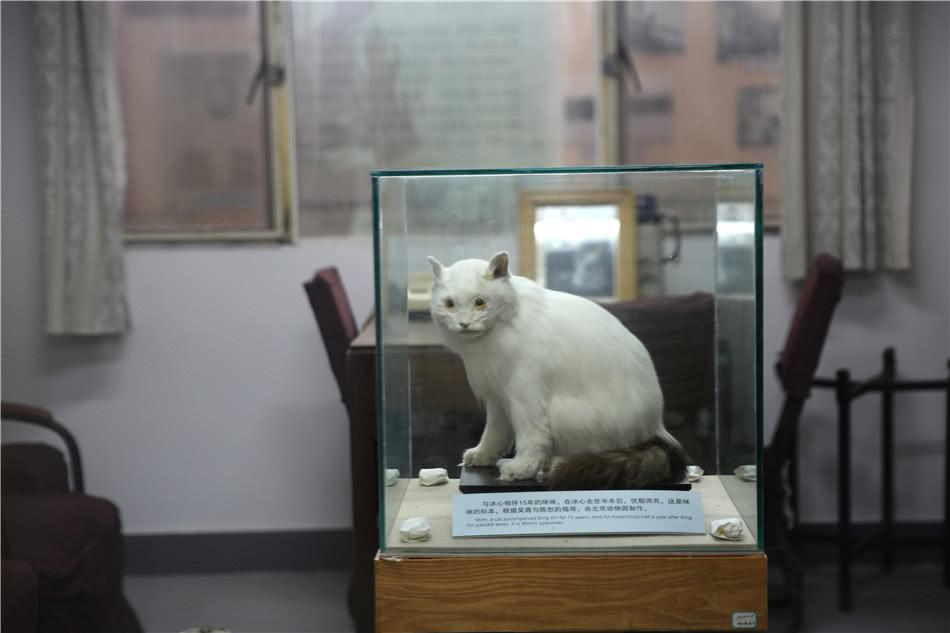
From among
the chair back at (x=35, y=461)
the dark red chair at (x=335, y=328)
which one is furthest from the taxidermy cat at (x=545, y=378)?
the chair back at (x=35, y=461)

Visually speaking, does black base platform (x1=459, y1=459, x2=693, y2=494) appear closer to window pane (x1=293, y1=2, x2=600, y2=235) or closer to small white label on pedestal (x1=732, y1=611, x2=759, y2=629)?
small white label on pedestal (x1=732, y1=611, x2=759, y2=629)

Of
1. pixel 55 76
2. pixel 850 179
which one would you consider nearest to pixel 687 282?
pixel 850 179

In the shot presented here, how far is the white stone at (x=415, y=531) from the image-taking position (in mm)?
1187

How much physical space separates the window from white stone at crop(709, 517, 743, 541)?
1.94 metres

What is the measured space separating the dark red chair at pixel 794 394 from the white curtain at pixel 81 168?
184 centimetres

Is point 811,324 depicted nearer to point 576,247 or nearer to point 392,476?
point 576,247

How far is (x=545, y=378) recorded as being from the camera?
1.22 metres

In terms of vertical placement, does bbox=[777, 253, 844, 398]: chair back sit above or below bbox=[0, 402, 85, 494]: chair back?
above

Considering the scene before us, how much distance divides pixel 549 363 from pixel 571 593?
28 centimetres

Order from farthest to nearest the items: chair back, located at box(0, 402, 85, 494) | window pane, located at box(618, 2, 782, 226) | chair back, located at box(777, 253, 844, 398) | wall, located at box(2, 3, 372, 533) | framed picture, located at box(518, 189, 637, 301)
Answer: wall, located at box(2, 3, 372, 533) → window pane, located at box(618, 2, 782, 226) → chair back, located at box(0, 402, 85, 494) → chair back, located at box(777, 253, 844, 398) → framed picture, located at box(518, 189, 637, 301)

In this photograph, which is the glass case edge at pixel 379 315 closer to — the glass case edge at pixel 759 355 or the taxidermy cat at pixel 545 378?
the taxidermy cat at pixel 545 378

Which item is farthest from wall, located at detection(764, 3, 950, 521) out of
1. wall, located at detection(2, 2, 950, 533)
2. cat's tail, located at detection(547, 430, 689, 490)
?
cat's tail, located at detection(547, 430, 689, 490)

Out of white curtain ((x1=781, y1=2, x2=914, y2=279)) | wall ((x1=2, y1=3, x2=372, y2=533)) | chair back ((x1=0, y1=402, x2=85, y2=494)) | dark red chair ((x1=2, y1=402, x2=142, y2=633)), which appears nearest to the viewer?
dark red chair ((x1=2, y1=402, x2=142, y2=633))

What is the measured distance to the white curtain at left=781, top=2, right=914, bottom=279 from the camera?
8.63ft
